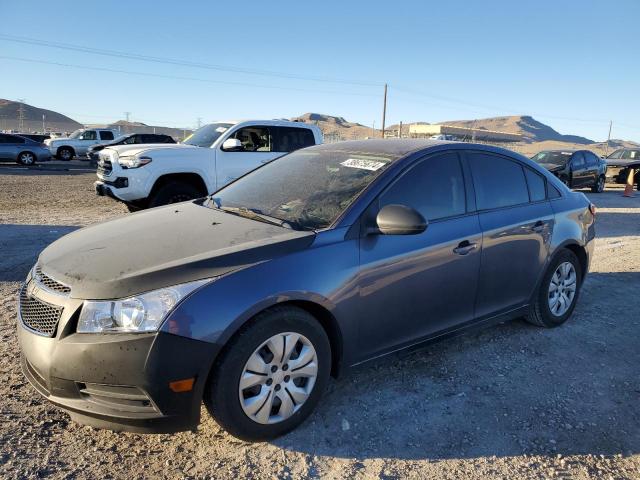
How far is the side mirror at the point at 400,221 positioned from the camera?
2961 mm

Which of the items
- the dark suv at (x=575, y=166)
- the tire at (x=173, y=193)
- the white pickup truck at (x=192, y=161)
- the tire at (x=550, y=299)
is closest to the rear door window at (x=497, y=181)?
the tire at (x=550, y=299)

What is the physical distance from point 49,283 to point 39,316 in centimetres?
19

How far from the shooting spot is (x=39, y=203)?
38.1 ft

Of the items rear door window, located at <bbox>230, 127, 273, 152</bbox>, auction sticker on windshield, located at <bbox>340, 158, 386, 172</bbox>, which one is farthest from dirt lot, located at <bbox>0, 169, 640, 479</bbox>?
rear door window, located at <bbox>230, 127, 273, 152</bbox>

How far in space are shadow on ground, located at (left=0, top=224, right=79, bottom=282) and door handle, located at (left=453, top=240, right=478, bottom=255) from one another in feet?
14.7

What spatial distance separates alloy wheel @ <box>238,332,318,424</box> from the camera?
8.68 ft

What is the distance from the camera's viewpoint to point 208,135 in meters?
9.36

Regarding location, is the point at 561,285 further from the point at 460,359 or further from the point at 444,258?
the point at 444,258

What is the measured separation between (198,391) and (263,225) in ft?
3.66

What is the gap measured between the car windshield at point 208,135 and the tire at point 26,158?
17.2 meters

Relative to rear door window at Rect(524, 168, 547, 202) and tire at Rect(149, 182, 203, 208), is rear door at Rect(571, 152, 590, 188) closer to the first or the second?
tire at Rect(149, 182, 203, 208)

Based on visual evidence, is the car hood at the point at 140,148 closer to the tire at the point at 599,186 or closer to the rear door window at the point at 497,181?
the rear door window at the point at 497,181

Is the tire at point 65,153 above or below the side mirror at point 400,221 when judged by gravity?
below

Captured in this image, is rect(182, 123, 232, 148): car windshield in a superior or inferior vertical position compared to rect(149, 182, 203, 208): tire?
superior
